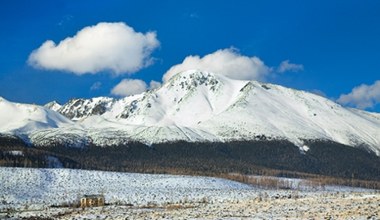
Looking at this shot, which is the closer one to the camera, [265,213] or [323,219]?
[323,219]

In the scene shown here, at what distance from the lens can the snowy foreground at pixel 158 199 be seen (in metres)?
47.8

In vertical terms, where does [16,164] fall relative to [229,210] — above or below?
above

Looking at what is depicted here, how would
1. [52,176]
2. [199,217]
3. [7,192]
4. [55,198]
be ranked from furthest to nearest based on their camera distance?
[52,176], [7,192], [55,198], [199,217]

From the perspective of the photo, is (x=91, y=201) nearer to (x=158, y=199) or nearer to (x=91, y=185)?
(x=158, y=199)

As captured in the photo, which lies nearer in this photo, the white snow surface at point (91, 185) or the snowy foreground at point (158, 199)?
the snowy foreground at point (158, 199)

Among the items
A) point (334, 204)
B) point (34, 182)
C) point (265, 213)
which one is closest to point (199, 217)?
point (265, 213)

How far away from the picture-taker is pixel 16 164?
183 m

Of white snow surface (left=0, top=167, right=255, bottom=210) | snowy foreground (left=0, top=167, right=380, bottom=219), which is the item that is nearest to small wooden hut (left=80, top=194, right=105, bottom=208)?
snowy foreground (left=0, top=167, right=380, bottom=219)

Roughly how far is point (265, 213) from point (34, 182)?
2759 inches

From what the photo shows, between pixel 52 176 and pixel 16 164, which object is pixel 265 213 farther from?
pixel 16 164

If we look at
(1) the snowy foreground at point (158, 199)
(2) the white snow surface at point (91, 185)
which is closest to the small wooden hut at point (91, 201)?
(1) the snowy foreground at point (158, 199)

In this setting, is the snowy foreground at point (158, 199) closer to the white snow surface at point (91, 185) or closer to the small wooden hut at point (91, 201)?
the white snow surface at point (91, 185)

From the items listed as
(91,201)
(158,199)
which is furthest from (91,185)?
(91,201)

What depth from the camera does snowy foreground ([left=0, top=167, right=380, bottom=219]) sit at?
47.8 meters
